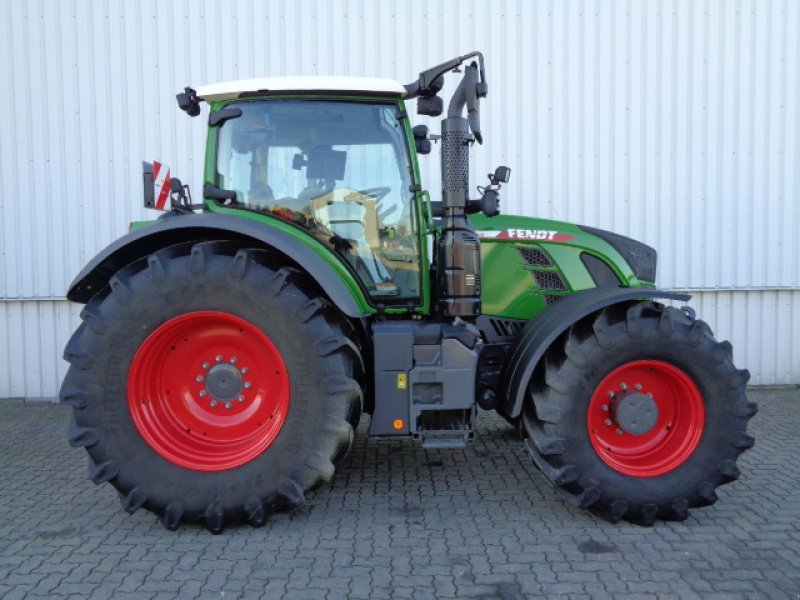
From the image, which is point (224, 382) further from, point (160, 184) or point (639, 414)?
point (639, 414)

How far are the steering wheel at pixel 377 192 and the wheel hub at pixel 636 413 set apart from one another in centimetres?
171

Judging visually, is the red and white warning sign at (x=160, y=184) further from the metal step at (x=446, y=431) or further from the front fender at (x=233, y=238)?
the metal step at (x=446, y=431)

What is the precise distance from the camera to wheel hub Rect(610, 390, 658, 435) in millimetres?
3389

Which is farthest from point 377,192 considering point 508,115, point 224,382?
point 508,115

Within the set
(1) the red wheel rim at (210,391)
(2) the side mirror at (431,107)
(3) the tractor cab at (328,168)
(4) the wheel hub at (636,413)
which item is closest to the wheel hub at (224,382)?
(1) the red wheel rim at (210,391)

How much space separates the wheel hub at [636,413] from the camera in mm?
3389

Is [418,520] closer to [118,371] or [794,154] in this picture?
[118,371]

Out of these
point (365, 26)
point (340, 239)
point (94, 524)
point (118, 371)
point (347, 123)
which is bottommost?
point (94, 524)

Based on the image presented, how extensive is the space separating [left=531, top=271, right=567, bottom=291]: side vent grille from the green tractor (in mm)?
304

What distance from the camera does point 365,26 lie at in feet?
20.2

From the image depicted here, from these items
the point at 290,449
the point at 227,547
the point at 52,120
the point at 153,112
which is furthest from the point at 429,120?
the point at 227,547

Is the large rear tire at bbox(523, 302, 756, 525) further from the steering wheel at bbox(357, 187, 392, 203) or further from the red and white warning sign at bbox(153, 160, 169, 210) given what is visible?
the red and white warning sign at bbox(153, 160, 169, 210)

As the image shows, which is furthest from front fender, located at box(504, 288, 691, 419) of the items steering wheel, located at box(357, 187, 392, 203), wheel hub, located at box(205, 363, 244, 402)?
wheel hub, located at box(205, 363, 244, 402)

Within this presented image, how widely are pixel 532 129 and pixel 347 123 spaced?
10.5ft
